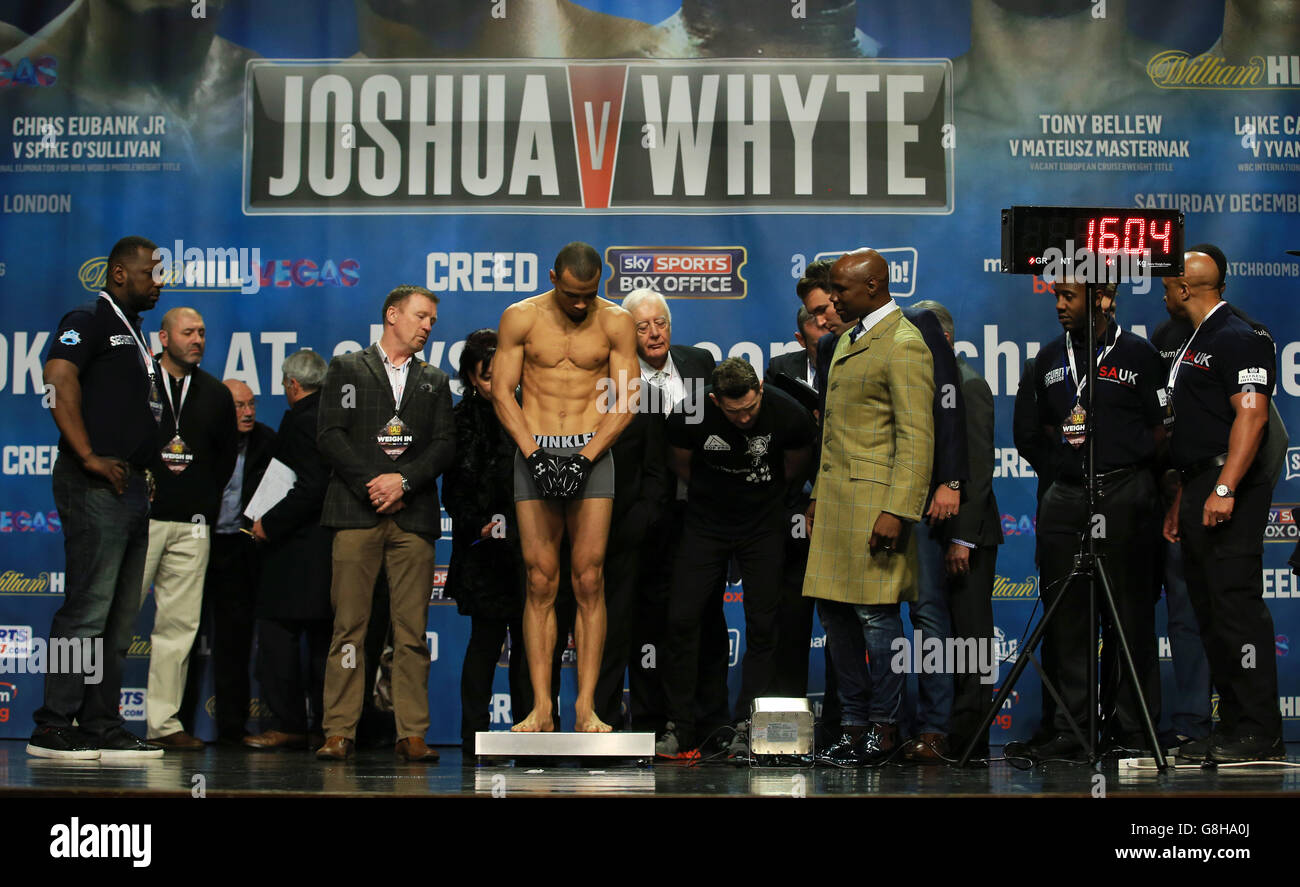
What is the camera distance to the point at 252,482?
6.81 metres

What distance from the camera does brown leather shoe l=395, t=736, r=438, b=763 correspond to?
219 inches

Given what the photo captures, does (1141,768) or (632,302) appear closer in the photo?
(1141,768)

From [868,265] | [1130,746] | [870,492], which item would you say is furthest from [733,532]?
[1130,746]

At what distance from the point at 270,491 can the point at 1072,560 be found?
12.1 ft

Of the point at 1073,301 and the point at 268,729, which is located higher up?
the point at 1073,301

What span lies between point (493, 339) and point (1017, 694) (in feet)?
10.8

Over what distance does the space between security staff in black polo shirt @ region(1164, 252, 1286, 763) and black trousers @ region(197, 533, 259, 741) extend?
446 cm

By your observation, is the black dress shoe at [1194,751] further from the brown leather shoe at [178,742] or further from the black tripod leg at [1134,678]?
the brown leather shoe at [178,742]

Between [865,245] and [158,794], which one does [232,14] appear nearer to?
[865,245]

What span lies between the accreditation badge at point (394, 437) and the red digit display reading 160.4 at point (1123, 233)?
2874mm

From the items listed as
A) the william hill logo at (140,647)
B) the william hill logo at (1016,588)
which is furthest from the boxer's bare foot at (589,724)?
the william hill logo at (140,647)
